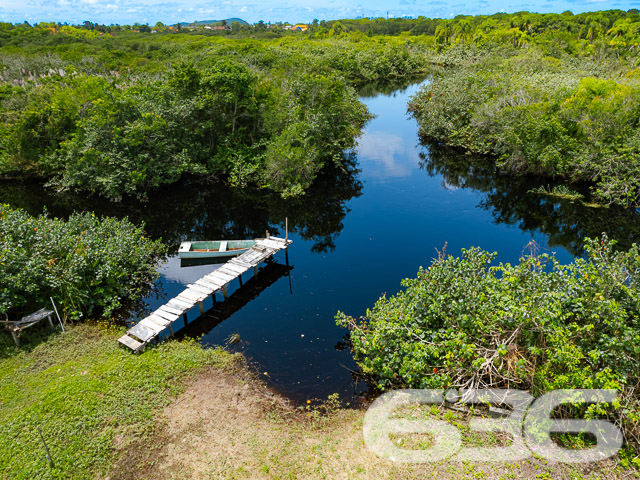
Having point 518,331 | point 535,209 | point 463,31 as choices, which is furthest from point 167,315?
point 463,31

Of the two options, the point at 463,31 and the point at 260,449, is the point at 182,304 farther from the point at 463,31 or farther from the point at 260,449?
the point at 463,31

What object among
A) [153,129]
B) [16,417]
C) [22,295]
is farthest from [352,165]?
[16,417]

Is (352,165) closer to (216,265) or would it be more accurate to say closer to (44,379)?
(216,265)

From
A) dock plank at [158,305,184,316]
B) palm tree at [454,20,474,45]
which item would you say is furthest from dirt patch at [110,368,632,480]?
palm tree at [454,20,474,45]

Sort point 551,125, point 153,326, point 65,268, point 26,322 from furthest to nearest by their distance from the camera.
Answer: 1. point 551,125
2. point 65,268
3. point 153,326
4. point 26,322

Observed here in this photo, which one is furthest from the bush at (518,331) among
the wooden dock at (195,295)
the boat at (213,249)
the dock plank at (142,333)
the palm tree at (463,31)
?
the palm tree at (463,31)

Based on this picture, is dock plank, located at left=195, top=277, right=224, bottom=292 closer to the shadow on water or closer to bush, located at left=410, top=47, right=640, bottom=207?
the shadow on water
